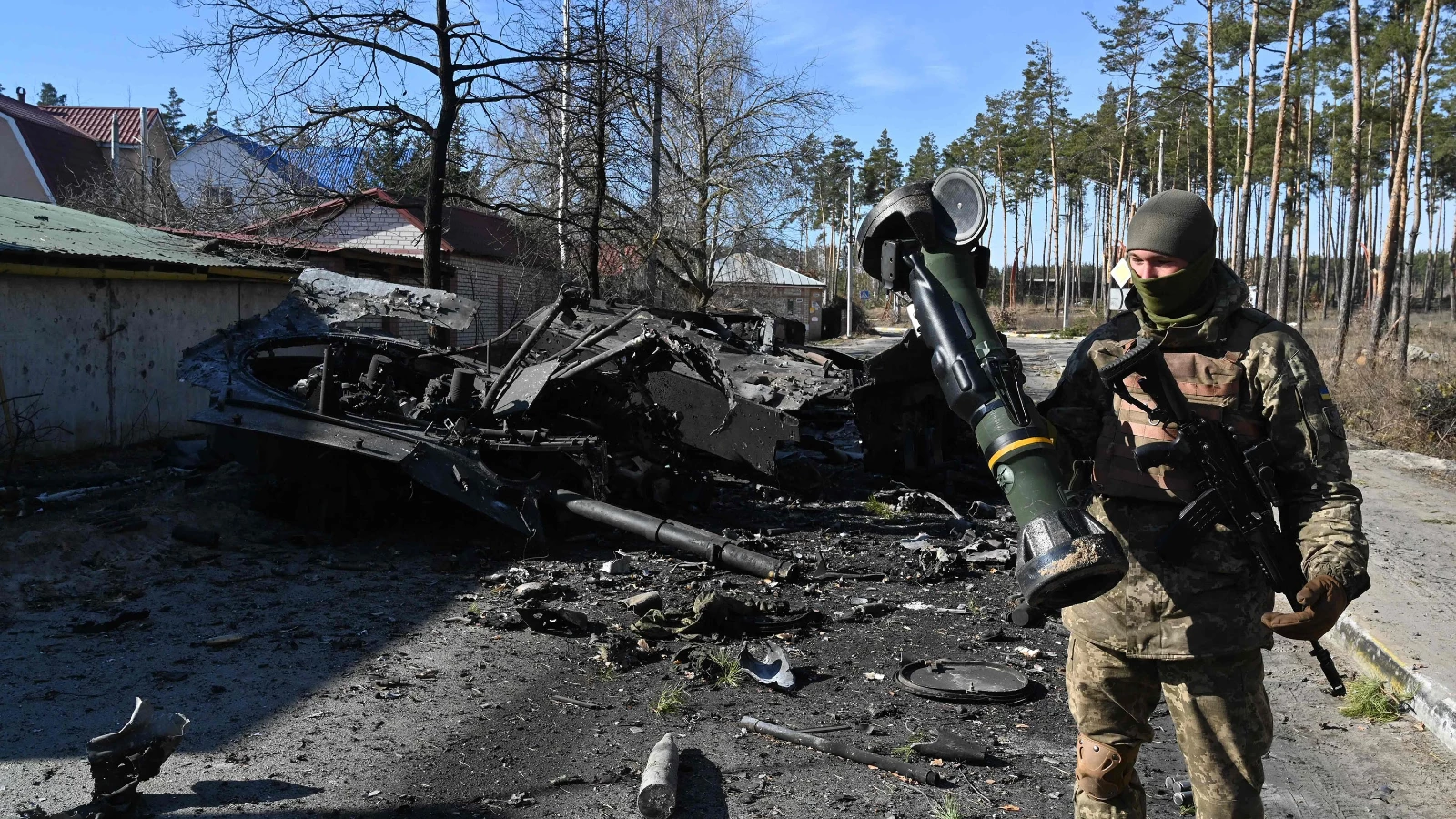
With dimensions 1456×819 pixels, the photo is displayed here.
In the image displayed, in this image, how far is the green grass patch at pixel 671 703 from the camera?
458 cm

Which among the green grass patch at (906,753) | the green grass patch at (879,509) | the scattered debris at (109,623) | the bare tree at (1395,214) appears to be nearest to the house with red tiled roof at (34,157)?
the scattered debris at (109,623)

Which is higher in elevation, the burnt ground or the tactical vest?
the tactical vest

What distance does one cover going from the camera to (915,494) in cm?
955

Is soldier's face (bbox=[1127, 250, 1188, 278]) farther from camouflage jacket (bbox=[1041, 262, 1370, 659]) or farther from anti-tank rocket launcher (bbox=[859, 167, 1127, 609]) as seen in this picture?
anti-tank rocket launcher (bbox=[859, 167, 1127, 609])

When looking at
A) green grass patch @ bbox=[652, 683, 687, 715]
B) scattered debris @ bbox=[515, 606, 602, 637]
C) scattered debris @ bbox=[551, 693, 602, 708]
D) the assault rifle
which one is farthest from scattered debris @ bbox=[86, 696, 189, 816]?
the assault rifle

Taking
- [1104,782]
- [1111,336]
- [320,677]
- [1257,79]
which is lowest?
[320,677]

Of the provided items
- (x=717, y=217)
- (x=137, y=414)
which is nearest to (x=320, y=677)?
(x=137, y=414)

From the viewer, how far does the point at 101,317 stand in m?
11.5

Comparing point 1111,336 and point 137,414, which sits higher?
point 1111,336

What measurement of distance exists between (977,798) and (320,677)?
319cm

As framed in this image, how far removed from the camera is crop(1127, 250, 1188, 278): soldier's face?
2482 millimetres

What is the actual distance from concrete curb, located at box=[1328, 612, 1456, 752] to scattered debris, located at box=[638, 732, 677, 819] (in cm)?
311

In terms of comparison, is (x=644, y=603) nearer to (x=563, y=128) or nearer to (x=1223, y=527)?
(x=1223, y=527)

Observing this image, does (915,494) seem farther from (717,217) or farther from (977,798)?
(717,217)
